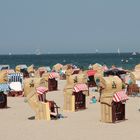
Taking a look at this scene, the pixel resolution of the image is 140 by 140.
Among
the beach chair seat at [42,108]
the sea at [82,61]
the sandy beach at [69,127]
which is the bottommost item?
the sea at [82,61]

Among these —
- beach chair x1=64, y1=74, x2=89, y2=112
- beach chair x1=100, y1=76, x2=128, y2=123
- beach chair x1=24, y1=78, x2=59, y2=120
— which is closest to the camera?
beach chair x1=100, y1=76, x2=128, y2=123

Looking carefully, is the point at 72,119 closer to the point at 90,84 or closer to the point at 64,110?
the point at 64,110

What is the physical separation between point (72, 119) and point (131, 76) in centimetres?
972

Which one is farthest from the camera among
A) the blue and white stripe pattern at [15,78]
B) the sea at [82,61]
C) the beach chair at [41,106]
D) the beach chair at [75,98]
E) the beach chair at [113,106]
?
the sea at [82,61]

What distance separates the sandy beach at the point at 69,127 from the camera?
45.1 ft

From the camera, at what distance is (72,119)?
55.9ft

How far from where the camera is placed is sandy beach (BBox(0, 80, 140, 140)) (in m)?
13.7

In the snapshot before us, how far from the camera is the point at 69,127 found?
1520 cm

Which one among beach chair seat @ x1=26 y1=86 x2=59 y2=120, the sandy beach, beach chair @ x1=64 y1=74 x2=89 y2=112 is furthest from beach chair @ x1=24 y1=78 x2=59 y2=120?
beach chair @ x1=64 y1=74 x2=89 y2=112

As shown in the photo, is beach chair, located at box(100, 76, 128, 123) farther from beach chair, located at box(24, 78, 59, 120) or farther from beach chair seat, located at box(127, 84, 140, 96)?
beach chair seat, located at box(127, 84, 140, 96)

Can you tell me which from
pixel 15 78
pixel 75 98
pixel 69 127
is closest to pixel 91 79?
pixel 15 78

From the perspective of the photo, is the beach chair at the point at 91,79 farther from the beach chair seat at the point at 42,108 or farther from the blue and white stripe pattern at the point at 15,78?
the beach chair seat at the point at 42,108

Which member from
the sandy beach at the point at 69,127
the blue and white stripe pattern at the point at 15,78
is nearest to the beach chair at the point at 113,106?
the sandy beach at the point at 69,127

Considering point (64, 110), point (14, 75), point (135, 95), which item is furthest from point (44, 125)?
point (14, 75)
